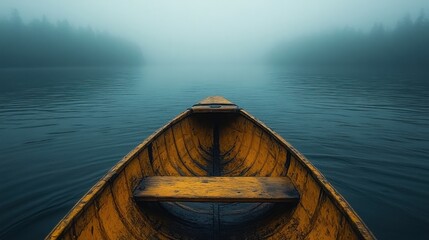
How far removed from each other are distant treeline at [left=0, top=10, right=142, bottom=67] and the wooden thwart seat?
138 meters

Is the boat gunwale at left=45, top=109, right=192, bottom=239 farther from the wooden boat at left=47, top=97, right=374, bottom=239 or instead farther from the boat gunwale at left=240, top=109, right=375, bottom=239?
the boat gunwale at left=240, top=109, right=375, bottom=239

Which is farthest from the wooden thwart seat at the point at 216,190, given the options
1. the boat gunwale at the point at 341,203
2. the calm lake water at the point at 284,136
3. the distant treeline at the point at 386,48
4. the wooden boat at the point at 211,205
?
the distant treeline at the point at 386,48

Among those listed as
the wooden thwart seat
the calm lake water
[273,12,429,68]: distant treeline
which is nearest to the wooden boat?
the wooden thwart seat

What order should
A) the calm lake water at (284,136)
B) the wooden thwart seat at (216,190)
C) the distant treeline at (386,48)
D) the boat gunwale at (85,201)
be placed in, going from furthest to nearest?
the distant treeline at (386,48) → the calm lake water at (284,136) → the wooden thwart seat at (216,190) → the boat gunwale at (85,201)

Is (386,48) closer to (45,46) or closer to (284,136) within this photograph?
(284,136)

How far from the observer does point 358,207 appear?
5.77 m

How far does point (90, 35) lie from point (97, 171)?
21759 centimetres

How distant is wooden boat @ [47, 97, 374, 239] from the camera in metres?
2.73

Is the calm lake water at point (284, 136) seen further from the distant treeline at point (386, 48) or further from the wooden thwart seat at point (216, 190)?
the distant treeline at point (386, 48)

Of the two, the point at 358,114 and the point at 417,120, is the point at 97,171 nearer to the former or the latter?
the point at 358,114

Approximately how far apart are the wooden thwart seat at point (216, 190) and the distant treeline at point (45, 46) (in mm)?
137615

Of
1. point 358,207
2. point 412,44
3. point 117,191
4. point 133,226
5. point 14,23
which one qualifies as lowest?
point 358,207

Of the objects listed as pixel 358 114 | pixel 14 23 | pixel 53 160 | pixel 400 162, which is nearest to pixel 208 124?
pixel 53 160

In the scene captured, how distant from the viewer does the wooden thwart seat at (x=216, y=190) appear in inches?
Answer: 136
